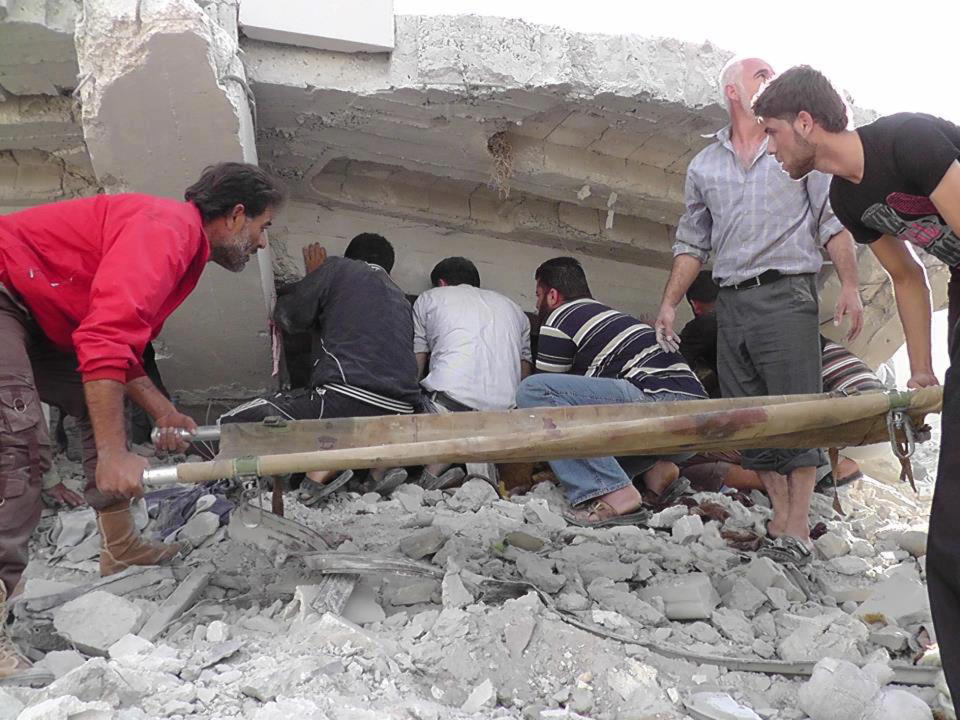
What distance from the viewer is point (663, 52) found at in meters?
3.97

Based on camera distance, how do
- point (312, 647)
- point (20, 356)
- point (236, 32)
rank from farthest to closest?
point (236, 32)
point (20, 356)
point (312, 647)

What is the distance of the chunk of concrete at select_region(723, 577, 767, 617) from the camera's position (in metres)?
2.75

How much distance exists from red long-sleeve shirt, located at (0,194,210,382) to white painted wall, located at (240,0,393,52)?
130 cm

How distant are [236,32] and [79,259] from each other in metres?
→ 1.44

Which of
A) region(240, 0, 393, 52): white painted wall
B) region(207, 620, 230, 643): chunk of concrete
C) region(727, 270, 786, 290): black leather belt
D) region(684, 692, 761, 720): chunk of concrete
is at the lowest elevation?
region(207, 620, 230, 643): chunk of concrete

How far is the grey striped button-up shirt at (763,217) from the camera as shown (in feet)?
11.1

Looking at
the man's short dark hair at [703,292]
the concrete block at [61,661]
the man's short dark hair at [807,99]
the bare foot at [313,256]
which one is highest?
the man's short dark hair at [807,99]

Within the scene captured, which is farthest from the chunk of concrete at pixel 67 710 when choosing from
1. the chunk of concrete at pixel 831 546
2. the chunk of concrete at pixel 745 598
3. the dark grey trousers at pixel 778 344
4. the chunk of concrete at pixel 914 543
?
the chunk of concrete at pixel 914 543

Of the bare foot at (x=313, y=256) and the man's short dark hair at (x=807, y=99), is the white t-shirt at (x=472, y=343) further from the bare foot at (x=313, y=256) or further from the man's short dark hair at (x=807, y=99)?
the man's short dark hair at (x=807, y=99)

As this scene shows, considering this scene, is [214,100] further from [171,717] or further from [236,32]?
[171,717]

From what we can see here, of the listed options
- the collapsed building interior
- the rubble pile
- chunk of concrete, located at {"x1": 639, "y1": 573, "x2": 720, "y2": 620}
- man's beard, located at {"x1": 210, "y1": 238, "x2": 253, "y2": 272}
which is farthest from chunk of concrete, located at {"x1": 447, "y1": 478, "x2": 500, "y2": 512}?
man's beard, located at {"x1": 210, "y1": 238, "x2": 253, "y2": 272}

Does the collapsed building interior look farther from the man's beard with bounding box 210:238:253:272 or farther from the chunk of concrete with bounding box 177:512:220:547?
the man's beard with bounding box 210:238:253:272

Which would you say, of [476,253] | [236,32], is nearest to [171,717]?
[236,32]

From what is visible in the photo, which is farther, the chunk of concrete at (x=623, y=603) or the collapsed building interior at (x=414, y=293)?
the chunk of concrete at (x=623, y=603)
